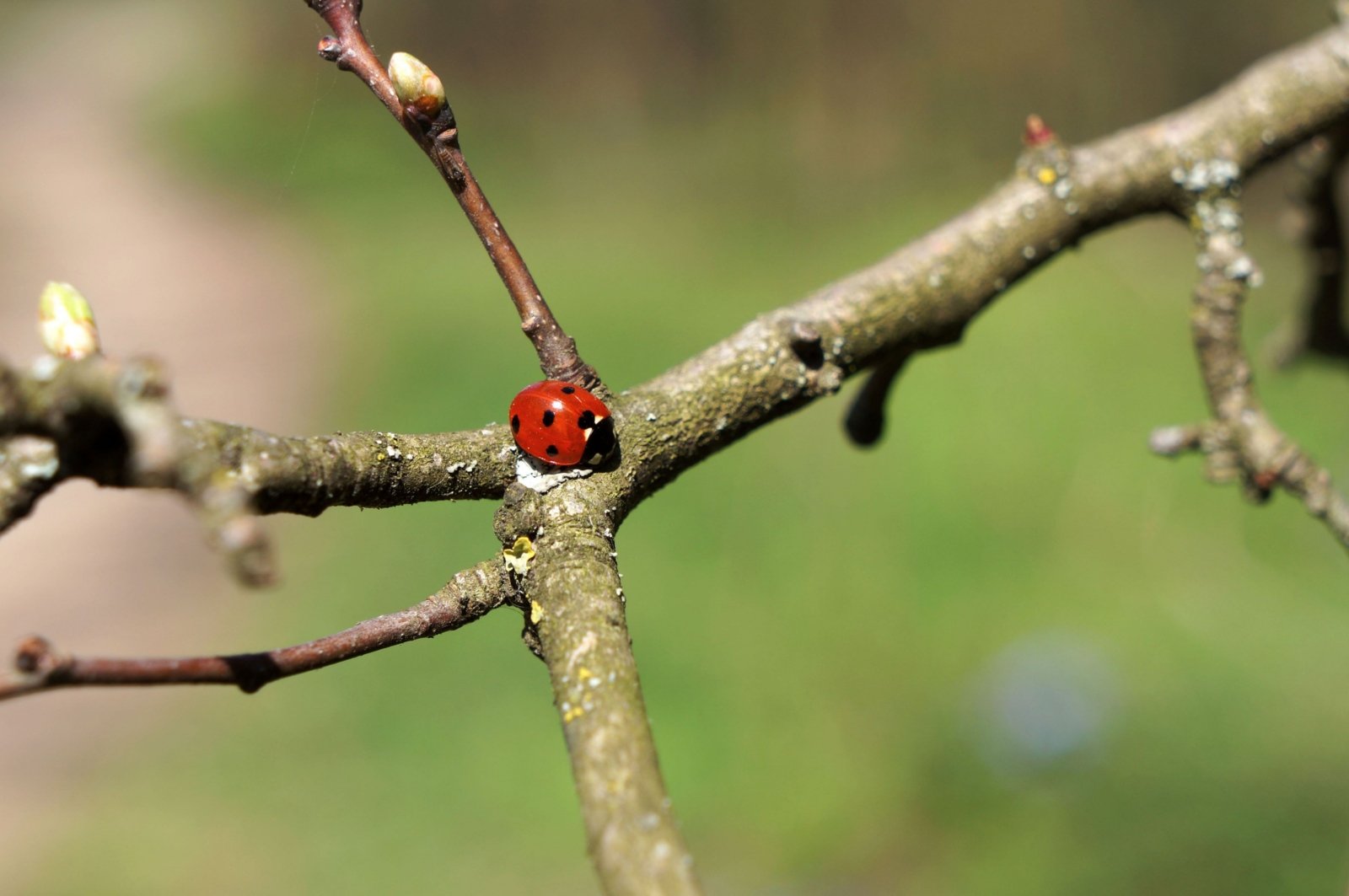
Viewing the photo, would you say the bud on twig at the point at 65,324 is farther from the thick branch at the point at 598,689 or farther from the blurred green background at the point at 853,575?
the blurred green background at the point at 853,575

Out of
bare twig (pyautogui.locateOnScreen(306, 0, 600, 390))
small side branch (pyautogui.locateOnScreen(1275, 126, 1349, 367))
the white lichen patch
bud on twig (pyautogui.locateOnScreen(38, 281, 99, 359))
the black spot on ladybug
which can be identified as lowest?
the white lichen patch

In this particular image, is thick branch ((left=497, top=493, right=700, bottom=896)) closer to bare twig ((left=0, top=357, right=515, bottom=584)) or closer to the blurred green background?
bare twig ((left=0, top=357, right=515, bottom=584))

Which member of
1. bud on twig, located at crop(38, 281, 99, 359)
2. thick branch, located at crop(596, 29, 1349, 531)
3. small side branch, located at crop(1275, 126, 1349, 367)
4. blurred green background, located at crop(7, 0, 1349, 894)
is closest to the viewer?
bud on twig, located at crop(38, 281, 99, 359)

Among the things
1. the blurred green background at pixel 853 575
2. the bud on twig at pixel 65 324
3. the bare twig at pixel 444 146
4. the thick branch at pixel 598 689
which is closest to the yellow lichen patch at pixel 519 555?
the thick branch at pixel 598 689

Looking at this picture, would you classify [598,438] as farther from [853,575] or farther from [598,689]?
[853,575]

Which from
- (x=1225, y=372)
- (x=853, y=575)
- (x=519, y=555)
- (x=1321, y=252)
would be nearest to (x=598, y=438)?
(x=519, y=555)

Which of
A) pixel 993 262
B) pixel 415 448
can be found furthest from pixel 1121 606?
pixel 415 448

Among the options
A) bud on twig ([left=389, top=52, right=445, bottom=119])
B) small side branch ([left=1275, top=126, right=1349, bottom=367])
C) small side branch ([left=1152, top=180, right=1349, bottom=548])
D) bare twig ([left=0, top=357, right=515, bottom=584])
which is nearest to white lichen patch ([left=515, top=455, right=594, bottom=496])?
bare twig ([left=0, top=357, right=515, bottom=584])
